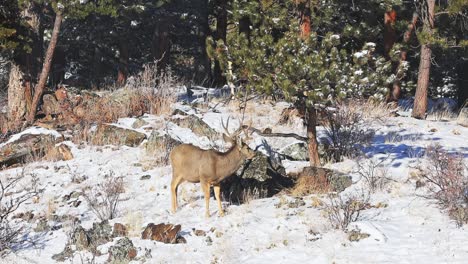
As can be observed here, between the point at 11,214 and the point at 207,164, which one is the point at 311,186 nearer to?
the point at 207,164

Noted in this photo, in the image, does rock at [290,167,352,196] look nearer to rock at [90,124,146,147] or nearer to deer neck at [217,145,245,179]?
deer neck at [217,145,245,179]

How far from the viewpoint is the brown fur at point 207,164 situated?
38.4ft

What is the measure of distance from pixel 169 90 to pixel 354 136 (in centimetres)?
573

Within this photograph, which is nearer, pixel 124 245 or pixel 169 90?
pixel 124 245

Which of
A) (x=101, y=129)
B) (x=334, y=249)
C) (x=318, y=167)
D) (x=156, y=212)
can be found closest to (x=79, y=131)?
(x=101, y=129)

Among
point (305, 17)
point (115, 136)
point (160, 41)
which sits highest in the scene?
point (160, 41)

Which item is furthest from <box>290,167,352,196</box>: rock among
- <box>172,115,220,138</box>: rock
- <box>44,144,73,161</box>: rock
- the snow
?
the snow

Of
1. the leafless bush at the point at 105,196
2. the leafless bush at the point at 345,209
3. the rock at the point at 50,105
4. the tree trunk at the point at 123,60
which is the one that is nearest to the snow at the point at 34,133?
the rock at the point at 50,105

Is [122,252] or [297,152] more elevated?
[297,152]

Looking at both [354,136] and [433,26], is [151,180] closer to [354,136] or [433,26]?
[354,136]

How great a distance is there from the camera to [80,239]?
10312 millimetres

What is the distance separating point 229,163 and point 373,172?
282cm

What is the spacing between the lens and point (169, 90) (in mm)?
18047

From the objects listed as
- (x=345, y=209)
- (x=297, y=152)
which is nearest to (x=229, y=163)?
(x=345, y=209)
